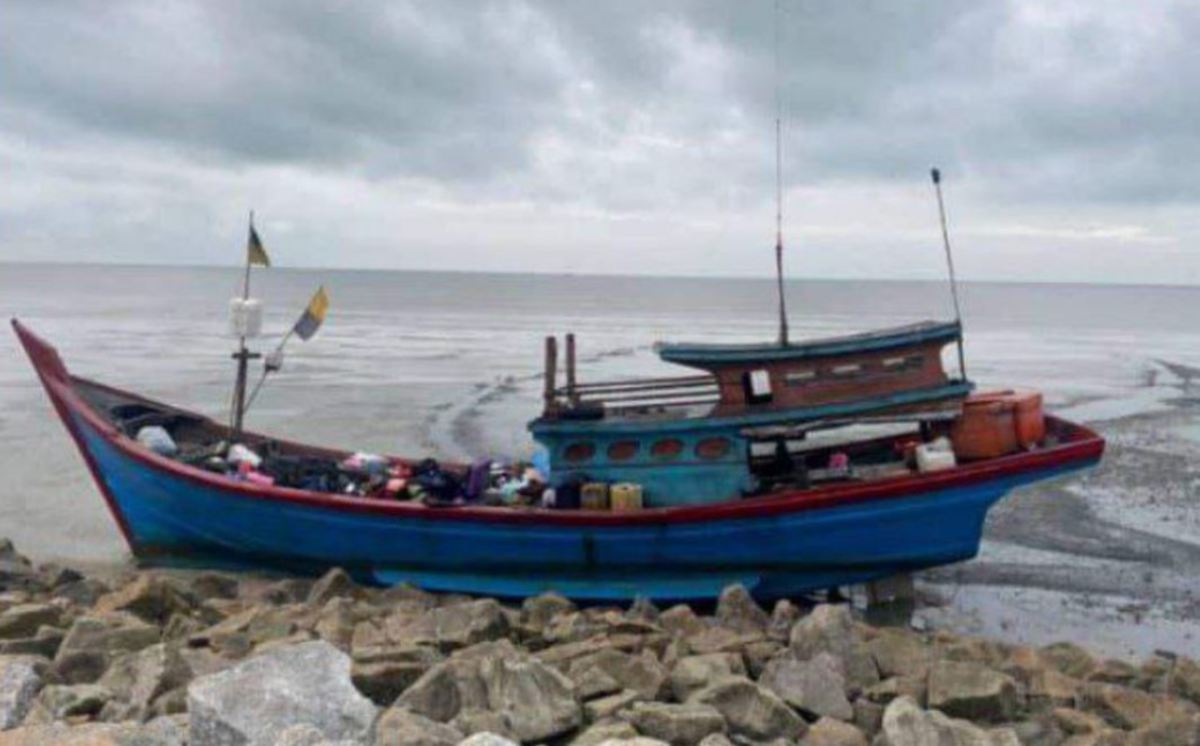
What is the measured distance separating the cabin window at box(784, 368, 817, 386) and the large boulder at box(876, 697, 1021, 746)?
202 inches

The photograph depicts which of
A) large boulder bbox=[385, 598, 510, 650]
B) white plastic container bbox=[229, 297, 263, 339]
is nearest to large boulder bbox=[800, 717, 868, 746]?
large boulder bbox=[385, 598, 510, 650]

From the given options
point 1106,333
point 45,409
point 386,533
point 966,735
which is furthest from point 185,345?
point 1106,333

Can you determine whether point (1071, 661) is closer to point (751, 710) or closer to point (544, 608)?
point (751, 710)

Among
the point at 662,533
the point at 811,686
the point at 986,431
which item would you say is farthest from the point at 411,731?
the point at 986,431

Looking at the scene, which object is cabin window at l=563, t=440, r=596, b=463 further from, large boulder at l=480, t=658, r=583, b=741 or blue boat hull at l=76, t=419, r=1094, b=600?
large boulder at l=480, t=658, r=583, b=741

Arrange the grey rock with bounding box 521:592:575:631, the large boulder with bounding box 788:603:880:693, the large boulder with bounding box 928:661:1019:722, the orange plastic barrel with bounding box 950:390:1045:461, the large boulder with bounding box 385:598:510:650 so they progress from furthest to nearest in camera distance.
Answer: the orange plastic barrel with bounding box 950:390:1045:461
the grey rock with bounding box 521:592:575:631
the large boulder with bounding box 385:598:510:650
the large boulder with bounding box 788:603:880:693
the large boulder with bounding box 928:661:1019:722

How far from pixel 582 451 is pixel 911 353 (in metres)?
3.54

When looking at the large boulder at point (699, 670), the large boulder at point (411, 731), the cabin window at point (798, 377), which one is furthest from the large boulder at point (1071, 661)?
the large boulder at point (411, 731)

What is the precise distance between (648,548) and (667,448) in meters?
1.05

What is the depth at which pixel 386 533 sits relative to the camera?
1186 centimetres

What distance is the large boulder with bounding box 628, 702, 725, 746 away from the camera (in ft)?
20.9

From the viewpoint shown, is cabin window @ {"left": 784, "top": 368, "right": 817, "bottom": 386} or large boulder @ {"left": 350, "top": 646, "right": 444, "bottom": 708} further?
cabin window @ {"left": 784, "top": 368, "right": 817, "bottom": 386}

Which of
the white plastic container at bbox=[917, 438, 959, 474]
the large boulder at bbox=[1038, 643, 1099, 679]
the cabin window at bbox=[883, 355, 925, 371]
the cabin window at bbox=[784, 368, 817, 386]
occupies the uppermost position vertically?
the cabin window at bbox=[883, 355, 925, 371]

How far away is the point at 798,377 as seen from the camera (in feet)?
37.6
